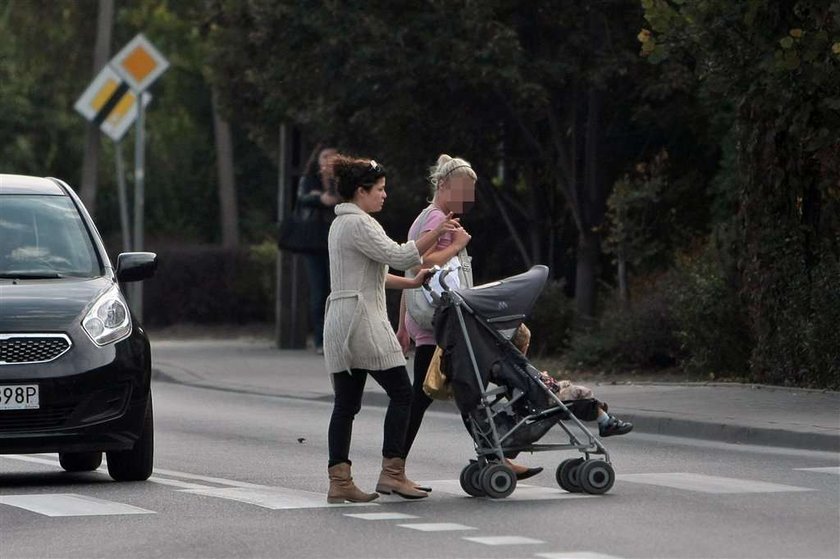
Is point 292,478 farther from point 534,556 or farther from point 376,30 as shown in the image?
point 376,30

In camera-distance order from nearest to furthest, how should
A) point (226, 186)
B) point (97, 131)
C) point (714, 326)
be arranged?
point (714, 326) → point (97, 131) → point (226, 186)

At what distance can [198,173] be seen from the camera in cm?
5416

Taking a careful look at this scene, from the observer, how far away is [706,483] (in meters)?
11.5

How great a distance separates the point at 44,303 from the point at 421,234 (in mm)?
2206

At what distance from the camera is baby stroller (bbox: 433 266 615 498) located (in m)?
10.7

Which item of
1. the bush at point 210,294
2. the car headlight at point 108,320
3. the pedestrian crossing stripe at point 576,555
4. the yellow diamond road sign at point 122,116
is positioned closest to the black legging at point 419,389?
the car headlight at point 108,320

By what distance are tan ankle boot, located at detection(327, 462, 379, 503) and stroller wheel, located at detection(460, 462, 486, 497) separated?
55cm

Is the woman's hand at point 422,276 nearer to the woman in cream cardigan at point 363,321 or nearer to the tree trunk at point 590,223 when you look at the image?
the woman in cream cardigan at point 363,321

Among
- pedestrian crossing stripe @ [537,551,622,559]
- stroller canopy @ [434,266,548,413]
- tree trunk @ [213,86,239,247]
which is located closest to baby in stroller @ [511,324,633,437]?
stroller canopy @ [434,266,548,413]

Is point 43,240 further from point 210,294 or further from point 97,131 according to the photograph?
point 97,131

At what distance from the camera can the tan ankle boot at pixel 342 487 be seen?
10.7 m

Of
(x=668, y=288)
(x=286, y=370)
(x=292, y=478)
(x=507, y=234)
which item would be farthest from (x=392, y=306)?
(x=292, y=478)

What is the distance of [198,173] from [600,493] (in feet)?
144

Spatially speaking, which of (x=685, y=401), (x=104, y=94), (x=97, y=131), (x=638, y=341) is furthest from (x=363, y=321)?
(x=97, y=131)
